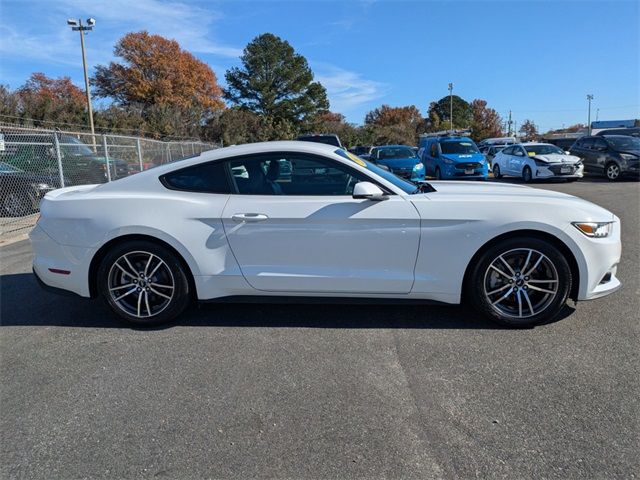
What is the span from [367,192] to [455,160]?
43.9ft

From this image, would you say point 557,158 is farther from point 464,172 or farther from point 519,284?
point 519,284

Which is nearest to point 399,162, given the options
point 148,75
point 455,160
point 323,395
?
point 455,160

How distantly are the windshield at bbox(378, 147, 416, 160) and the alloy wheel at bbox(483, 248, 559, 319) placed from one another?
43.9 ft

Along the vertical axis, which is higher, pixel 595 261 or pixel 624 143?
pixel 624 143

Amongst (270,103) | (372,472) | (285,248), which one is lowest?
(372,472)

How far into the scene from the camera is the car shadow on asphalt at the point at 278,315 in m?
3.95

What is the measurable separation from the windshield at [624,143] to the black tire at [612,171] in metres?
0.67

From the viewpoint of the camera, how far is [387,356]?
11.0 feet

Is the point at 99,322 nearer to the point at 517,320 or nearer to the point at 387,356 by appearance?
the point at 387,356

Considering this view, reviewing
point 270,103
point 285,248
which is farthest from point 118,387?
point 270,103

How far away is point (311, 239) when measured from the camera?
3.77m

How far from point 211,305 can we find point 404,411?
239cm

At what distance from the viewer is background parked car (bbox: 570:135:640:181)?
16.0 metres

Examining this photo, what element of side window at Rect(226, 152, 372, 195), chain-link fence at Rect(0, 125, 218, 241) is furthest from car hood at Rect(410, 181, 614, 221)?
chain-link fence at Rect(0, 125, 218, 241)
